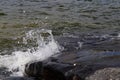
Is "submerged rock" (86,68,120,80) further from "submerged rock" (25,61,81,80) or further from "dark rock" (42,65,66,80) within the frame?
"dark rock" (42,65,66,80)

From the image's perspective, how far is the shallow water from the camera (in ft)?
24.4

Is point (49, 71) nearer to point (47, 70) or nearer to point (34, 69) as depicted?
point (47, 70)

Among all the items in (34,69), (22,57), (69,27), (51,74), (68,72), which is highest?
(68,72)

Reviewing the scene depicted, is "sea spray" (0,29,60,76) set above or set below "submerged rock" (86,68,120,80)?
below

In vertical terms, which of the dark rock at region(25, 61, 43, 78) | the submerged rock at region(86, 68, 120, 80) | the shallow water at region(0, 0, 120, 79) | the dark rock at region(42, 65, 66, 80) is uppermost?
the submerged rock at region(86, 68, 120, 80)

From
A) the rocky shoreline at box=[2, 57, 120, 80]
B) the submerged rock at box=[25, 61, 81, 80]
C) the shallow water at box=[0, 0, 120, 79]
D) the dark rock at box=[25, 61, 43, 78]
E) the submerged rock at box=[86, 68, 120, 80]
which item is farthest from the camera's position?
the shallow water at box=[0, 0, 120, 79]

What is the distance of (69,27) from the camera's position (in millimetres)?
12977

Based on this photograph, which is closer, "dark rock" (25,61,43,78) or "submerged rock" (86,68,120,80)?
"submerged rock" (86,68,120,80)

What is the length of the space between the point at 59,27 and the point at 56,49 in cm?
443

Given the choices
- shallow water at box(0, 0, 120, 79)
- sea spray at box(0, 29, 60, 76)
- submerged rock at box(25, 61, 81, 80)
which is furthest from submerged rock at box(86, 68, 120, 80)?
sea spray at box(0, 29, 60, 76)

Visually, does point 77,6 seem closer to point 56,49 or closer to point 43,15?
point 43,15

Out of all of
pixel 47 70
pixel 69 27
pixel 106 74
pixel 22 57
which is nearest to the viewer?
pixel 106 74

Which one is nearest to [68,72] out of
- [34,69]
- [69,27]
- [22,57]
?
[34,69]

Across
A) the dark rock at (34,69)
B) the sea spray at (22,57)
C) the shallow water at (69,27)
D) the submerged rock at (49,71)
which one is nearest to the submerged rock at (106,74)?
the submerged rock at (49,71)
